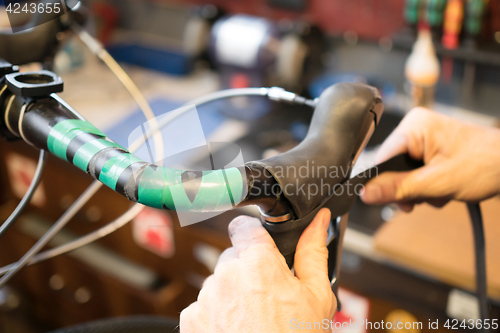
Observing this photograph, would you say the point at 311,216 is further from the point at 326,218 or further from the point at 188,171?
the point at 188,171

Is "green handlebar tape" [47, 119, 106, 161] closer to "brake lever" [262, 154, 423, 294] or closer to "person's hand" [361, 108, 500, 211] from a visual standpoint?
"brake lever" [262, 154, 423, 294]

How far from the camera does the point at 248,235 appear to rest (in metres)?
0.45

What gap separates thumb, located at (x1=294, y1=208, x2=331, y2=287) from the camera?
1.48ft

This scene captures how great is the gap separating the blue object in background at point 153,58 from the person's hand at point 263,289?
1.45m

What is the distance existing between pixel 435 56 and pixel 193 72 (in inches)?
37.9

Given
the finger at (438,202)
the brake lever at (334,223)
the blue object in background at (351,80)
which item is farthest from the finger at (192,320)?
the blue object in background at (351,80)

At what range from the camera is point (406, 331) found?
40.1 inches

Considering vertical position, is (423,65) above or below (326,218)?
below

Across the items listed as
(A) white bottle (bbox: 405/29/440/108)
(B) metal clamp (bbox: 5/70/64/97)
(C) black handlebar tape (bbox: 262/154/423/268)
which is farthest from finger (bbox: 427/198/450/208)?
(A) white bottle (bbox: 405/29/440/108)

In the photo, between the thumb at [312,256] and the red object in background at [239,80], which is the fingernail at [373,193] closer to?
the thumb at [312,256]

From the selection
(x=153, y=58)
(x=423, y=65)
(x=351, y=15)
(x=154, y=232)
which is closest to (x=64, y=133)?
(x=154, y=232)

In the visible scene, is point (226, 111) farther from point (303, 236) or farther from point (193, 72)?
point (303, 236)

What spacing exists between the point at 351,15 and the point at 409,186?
104 centimetres

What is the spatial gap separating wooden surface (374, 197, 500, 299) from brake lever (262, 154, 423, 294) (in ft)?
1.37
